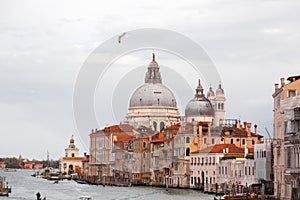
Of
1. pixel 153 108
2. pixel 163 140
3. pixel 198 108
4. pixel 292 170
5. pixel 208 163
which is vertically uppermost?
pixel 153 108

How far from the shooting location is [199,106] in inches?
3393

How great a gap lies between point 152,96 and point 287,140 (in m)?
59.6

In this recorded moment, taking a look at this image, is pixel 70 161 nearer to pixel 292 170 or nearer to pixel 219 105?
pixel 219 105

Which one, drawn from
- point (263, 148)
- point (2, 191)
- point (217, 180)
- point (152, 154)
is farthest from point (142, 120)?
point (263, 148)

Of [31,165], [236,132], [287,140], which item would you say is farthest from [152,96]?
[31,165]

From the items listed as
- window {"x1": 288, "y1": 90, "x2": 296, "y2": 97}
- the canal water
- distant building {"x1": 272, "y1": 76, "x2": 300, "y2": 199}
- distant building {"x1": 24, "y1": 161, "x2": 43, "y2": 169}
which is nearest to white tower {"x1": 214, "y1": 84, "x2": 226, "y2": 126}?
the canal water

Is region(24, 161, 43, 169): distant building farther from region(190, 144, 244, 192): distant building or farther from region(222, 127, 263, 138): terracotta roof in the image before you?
region(190, 144, 244, 192): distant building

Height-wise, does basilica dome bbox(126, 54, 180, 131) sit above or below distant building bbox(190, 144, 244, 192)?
above

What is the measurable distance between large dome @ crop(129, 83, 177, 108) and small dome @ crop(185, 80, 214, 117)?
7224mm

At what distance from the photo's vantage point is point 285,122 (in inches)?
1395

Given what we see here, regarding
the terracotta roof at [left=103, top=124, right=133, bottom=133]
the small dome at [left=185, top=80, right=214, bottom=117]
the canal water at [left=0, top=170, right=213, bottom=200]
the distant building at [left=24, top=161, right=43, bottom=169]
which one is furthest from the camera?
the distant building at [left=24, top=161, right=43, bottom=169]

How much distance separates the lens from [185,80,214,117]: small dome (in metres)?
86.2

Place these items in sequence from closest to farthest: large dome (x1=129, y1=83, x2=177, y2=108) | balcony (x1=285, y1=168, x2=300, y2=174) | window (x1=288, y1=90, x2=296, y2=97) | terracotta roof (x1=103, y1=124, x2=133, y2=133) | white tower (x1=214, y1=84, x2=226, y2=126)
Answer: balcony (x1=285, y1=168, x2=300, y2=174), window (x1=288, y1=90, x2=296, y2=97), terracotta roof (x1=103, y1=124, x2=133, y2=133), white tower (x1=214, y1=84, x2=226, y2=126), large dome (x1=129, y1=83, x2=177, y2=108)

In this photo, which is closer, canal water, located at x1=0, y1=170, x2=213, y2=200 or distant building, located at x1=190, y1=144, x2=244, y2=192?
canal water, located at x1=0, y1=170, x2=213, y2=200
